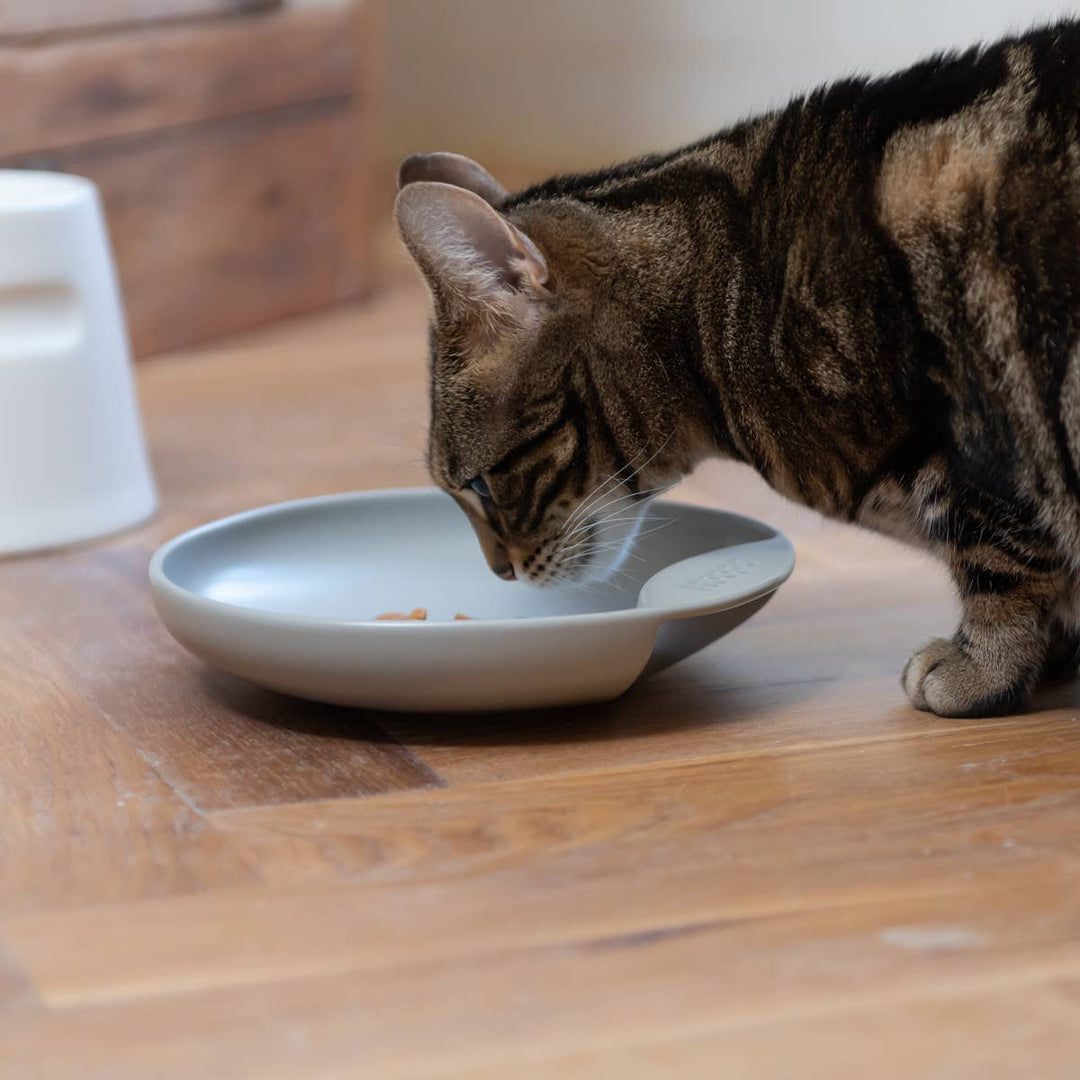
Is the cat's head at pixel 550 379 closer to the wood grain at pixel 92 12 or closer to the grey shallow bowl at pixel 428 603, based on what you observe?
the grey shallow bowl at pixel 428 603

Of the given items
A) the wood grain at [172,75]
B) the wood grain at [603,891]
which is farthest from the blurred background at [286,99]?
the wood grain at [603,891]

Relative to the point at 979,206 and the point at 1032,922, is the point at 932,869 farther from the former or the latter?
the point at 979,206

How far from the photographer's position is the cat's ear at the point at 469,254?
4.17 feet

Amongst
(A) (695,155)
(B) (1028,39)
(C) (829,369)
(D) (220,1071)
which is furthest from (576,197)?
(D) (220,1071)

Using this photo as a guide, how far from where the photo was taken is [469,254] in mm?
1306

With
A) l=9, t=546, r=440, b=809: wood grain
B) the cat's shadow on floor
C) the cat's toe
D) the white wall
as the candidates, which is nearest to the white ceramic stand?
l=9, t=546, r=440, b=809: wood grain

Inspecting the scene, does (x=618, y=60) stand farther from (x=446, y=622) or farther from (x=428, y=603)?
(x=446, y=622)

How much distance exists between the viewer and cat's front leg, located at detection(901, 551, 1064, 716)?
1323mm

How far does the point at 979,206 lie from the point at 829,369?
16 centimetres

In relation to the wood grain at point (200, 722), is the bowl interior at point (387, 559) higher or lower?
higher

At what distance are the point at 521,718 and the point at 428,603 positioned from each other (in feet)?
0.68

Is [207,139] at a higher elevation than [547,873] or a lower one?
higher

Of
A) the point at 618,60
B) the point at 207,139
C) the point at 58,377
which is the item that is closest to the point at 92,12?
the point at 207,139

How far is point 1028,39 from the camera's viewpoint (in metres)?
1.32
